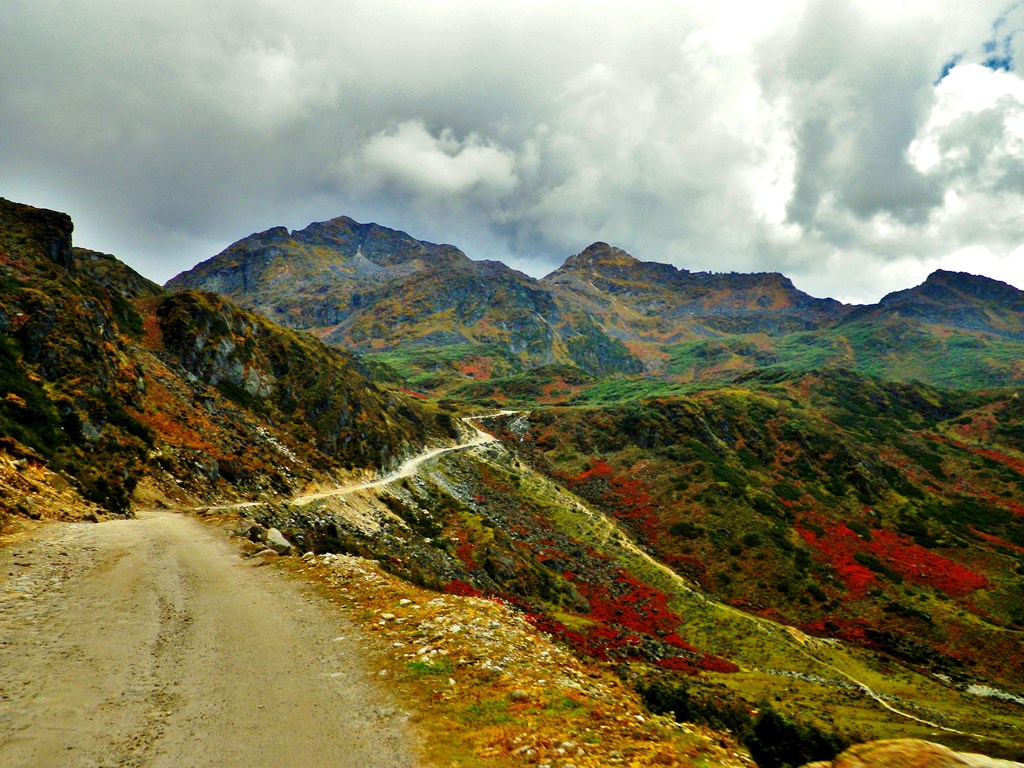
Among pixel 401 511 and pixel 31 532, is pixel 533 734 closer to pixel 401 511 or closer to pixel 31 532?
pixel 31 532

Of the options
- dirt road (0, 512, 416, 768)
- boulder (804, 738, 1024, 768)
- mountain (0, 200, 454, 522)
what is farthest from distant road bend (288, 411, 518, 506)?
boulder (804, 738, 1024, 768)

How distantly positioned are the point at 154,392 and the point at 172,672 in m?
45.0

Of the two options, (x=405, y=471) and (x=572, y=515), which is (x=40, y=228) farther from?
(x=572, y=515)

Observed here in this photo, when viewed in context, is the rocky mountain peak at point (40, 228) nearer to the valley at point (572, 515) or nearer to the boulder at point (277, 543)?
the valley at point (572, 515)

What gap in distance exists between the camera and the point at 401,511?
52.3 m

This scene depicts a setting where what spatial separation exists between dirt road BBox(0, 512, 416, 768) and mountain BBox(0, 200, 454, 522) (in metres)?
9.26

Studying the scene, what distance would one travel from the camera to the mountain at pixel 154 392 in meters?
30.1

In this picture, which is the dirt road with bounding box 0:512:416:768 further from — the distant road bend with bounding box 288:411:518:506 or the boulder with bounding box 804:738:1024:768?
the distant road bend with bounding box 288:411:518:506

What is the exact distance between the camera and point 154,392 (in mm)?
45250

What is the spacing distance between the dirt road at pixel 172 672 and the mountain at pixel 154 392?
30.4ft

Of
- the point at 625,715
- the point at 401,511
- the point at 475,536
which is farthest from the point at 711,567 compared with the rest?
the point at 625,715

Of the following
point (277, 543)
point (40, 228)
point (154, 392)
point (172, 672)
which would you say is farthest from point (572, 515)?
point (40, 228)

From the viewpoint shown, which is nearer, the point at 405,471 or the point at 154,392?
the point at 154,392

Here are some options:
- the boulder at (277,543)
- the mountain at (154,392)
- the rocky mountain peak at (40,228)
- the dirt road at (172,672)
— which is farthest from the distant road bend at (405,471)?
the rocky mountain peak at (40,228)
